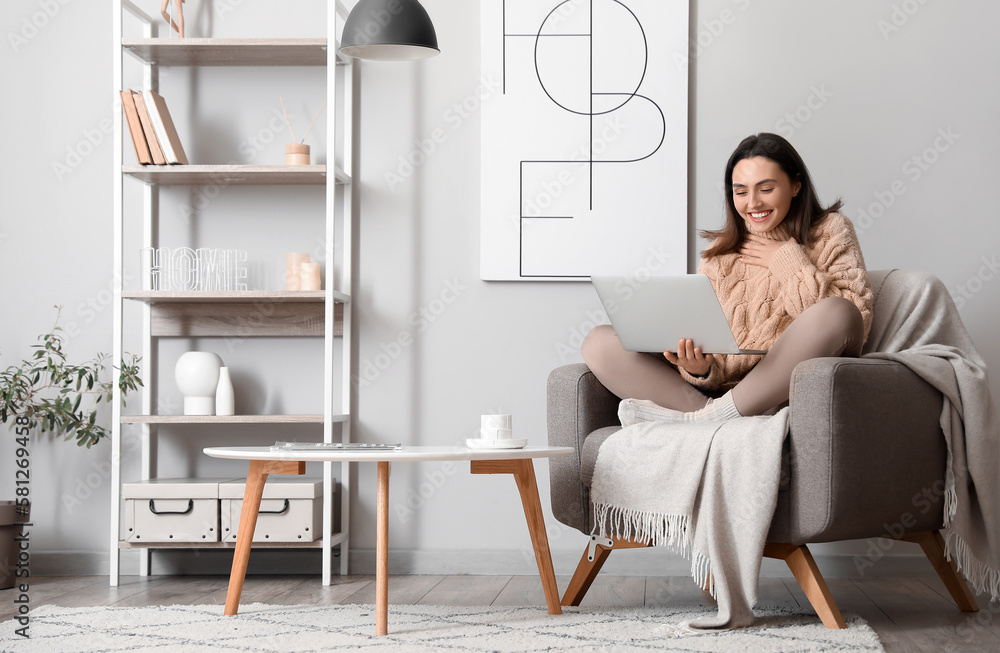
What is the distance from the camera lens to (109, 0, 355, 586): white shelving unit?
101 inches

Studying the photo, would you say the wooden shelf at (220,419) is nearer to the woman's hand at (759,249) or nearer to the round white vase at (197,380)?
the round white vase at (197,380)

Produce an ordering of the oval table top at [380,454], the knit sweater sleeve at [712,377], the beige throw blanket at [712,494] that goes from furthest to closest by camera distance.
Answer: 1. the knit sweater sleeve at [712,377]
2. the beige throw blanket at [712,494]
3. the oval table top at [380,454]

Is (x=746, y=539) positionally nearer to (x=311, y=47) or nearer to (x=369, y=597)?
(x=369, y=597)

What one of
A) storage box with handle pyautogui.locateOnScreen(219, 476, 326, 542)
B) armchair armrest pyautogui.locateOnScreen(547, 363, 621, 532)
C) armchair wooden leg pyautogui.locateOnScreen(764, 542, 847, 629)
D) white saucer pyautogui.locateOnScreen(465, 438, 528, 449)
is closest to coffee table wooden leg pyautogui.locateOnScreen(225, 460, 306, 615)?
white saucer pyautogui.locateOnScreen(465, 438, 528, 449)

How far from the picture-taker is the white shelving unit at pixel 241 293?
255 centimetres

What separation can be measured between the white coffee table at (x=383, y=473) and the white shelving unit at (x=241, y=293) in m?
0.57

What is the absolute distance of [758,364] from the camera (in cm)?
200

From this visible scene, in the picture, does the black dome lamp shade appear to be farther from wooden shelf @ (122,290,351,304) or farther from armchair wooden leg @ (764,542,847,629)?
armchair wooden leg @ (764,542,847,629)

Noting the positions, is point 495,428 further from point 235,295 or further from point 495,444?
point 235,295

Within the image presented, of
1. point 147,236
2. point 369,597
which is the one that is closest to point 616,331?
point 369,597

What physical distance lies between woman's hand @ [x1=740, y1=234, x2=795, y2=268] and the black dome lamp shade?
3.09 feet

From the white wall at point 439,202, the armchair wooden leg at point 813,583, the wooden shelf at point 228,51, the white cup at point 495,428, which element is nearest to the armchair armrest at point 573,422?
the white cup at point 495,428

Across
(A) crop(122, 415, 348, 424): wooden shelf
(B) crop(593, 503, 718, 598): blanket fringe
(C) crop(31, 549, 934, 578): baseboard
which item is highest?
(A) crop(122, 415, 348, 424): wooden shelf

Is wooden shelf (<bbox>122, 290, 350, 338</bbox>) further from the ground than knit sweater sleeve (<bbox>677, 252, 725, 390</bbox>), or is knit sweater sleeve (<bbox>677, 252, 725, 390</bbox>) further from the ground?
wooden shelf (<bbox>122, 290, 350, 338</bbox>)
